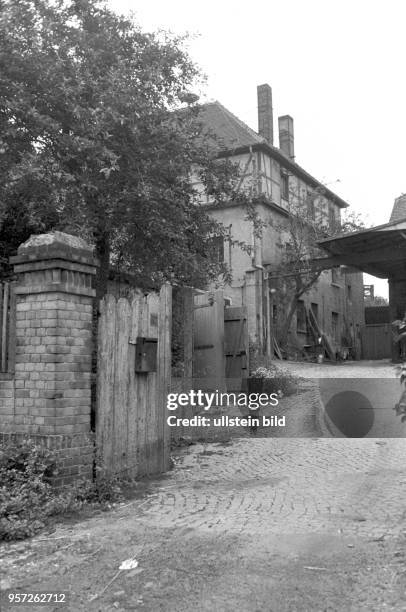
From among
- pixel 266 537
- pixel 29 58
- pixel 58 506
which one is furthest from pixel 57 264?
pixel 29 58

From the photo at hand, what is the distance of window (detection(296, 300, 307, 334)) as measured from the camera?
82.9 ft

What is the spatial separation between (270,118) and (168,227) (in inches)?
752

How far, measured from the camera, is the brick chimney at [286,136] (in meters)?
28.0

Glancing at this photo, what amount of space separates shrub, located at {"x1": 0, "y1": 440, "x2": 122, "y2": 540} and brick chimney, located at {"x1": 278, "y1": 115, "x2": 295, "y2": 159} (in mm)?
25163

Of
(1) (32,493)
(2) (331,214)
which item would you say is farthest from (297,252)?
(1) (32,493)

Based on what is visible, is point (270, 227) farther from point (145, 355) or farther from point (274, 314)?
point (145, 355)

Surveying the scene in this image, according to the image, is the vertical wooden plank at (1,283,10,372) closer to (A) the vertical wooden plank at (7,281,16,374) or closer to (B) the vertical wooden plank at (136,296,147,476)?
(A) the vertical wooden plank at (7,281,16,374)

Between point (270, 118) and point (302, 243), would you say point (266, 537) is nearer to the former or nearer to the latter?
point (302, 243)

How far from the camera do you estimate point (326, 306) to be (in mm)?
28297

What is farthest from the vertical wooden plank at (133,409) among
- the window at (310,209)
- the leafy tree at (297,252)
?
the window at (310,209)

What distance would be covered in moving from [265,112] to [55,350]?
23.5 meters

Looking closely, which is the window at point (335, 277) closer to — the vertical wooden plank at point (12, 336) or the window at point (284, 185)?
the window at point (284, 185)

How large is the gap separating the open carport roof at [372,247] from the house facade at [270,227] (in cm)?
387

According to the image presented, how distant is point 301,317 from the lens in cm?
2558
